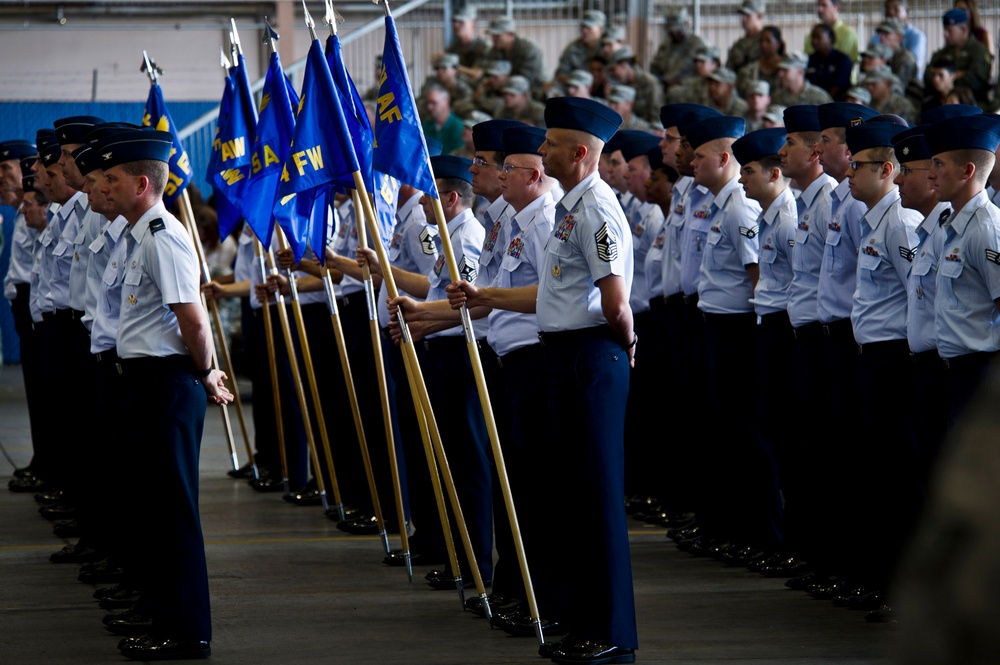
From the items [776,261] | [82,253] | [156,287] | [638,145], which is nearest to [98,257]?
[82,253]

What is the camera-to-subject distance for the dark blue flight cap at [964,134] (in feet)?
17.1

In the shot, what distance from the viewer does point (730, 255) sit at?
6.93 m

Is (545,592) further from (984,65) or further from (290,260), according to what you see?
(984,65)

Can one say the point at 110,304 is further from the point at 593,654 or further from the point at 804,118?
the point at 804,118

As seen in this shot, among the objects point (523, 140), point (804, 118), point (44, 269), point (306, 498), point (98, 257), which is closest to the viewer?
point (523, 140)

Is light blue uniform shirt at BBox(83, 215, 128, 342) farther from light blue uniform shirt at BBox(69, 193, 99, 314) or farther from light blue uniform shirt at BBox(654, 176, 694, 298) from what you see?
light blue uniform shirt at BBox(654, 176, 694, 298)

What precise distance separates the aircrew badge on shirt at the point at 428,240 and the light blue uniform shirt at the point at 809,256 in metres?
1.81

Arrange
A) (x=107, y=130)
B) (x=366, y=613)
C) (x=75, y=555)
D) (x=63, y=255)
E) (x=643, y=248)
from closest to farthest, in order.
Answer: (x=107, y=130)
(x=366, y=613)
(x=75, y=555)
(x=63, y=255)
(x=643, y=248)

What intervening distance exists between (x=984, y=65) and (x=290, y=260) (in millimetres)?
8296

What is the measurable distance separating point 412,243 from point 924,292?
2.76m

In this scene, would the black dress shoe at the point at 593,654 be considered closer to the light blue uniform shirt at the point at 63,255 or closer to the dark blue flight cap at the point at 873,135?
the dark blue flight cap at the point at 873,135

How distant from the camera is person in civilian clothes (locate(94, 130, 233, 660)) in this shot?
480 centimetres

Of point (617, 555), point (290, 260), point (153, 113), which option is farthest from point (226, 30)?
point (617, 555)

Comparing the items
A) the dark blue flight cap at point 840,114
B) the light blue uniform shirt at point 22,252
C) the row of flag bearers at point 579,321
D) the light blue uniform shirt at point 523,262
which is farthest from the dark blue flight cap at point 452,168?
the light blue uniform shirt at point 22,252
